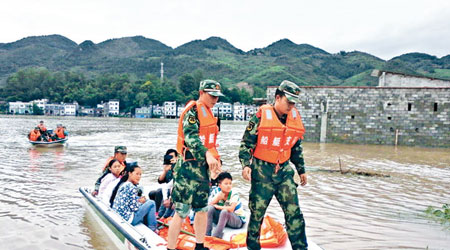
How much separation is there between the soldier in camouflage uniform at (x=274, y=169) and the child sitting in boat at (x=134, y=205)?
5.70 feet

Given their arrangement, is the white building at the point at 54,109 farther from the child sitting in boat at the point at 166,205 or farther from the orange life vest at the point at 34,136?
the child sitting in boat at the point at 166,205

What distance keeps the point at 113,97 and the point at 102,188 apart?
384 ft

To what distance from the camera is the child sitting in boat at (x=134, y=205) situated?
507 cm

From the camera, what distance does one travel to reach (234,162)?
15.1 meters

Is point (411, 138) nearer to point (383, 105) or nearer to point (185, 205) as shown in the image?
point (383, 105)

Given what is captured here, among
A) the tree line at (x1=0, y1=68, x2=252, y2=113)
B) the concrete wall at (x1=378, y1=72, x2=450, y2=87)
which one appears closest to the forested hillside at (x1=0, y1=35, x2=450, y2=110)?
the tree line at (x1=0, y1=68, x2=252, y2=113)

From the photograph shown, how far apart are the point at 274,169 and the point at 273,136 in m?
0.34

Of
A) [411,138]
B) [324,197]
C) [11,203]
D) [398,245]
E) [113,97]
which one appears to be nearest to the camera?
[398,245]

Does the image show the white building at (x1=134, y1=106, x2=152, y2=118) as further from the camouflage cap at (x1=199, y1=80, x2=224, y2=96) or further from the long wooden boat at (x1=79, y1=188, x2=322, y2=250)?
the camouflage cap at (x1=199, y1=80, x2=224, y2=96)

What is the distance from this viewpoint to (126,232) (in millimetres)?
4742

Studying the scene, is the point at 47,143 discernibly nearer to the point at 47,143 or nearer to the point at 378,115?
the point at 47,143

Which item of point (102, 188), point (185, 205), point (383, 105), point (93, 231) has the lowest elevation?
point (93, 231)

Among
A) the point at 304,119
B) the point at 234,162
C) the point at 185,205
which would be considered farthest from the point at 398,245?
the point at 304,119

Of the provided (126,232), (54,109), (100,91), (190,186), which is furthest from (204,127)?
(100,91)
